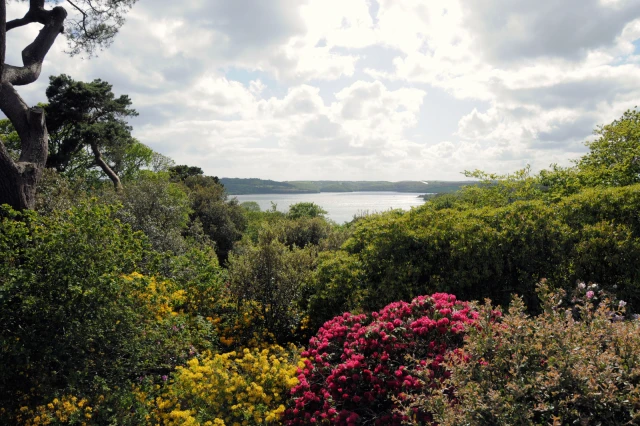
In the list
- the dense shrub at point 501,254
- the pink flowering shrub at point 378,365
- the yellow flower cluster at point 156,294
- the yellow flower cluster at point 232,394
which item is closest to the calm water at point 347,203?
the dense shrub at point 501,254

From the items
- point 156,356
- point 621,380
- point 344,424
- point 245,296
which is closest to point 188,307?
point 245,296

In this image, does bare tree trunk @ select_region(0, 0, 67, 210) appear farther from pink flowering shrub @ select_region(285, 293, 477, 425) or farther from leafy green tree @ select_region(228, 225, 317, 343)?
pink flowering shrub @ select_region(285, 293, 477, 425)

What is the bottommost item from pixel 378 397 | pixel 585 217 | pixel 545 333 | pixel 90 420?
pixel 90 420

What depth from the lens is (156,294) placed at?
615 cm

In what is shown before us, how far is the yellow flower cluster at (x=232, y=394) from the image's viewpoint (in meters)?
5.00

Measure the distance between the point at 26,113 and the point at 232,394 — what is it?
834cm

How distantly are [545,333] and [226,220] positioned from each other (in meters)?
30.0

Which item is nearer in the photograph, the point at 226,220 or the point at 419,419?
the point at 419,419

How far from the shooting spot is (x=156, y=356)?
5891 millimetres

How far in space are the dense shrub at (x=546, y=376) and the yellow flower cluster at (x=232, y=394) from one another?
229 cm

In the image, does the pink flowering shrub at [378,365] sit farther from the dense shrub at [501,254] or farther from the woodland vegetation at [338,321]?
the dense shrub at [501,254]

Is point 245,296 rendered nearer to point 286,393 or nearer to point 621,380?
point 286,393

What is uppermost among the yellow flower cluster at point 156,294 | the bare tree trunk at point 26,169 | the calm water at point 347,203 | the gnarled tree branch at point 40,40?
the gnarled tree branch at point 40,40

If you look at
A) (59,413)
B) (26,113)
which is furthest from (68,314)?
(26,113)
